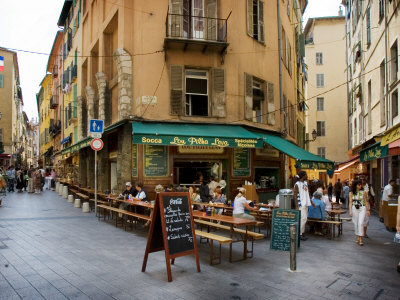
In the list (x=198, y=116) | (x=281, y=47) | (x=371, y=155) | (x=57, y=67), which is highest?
(x=57, y=67)

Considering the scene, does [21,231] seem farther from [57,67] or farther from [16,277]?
[57,67]

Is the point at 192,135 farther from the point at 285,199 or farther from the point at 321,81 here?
the point at 321,81

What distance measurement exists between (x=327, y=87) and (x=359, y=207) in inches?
1340

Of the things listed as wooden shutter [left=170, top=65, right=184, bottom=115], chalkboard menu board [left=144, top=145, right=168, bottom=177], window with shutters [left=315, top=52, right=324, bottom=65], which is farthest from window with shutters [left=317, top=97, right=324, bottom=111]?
chalkboard menu board [left=144, top=145, right=168, bottom=177]

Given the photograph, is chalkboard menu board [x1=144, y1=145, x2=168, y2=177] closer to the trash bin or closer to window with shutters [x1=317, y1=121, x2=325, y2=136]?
the trash bin

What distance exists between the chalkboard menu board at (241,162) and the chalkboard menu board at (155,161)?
3.07 meters

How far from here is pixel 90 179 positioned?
808 inches

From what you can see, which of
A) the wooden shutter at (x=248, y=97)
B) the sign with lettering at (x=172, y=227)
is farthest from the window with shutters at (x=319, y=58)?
the sign with lettering at (x=172, y=227)

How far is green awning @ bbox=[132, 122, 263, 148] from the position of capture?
457 inches

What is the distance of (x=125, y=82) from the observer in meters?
13.3

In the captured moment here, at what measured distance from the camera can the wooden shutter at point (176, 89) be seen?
44.2 ft

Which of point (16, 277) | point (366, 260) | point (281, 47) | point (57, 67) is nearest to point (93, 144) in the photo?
point (16, 277)

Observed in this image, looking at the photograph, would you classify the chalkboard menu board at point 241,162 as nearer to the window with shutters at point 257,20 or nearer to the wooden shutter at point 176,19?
the wooden shutter at point 176,19

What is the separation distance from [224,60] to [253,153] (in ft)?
13.9
